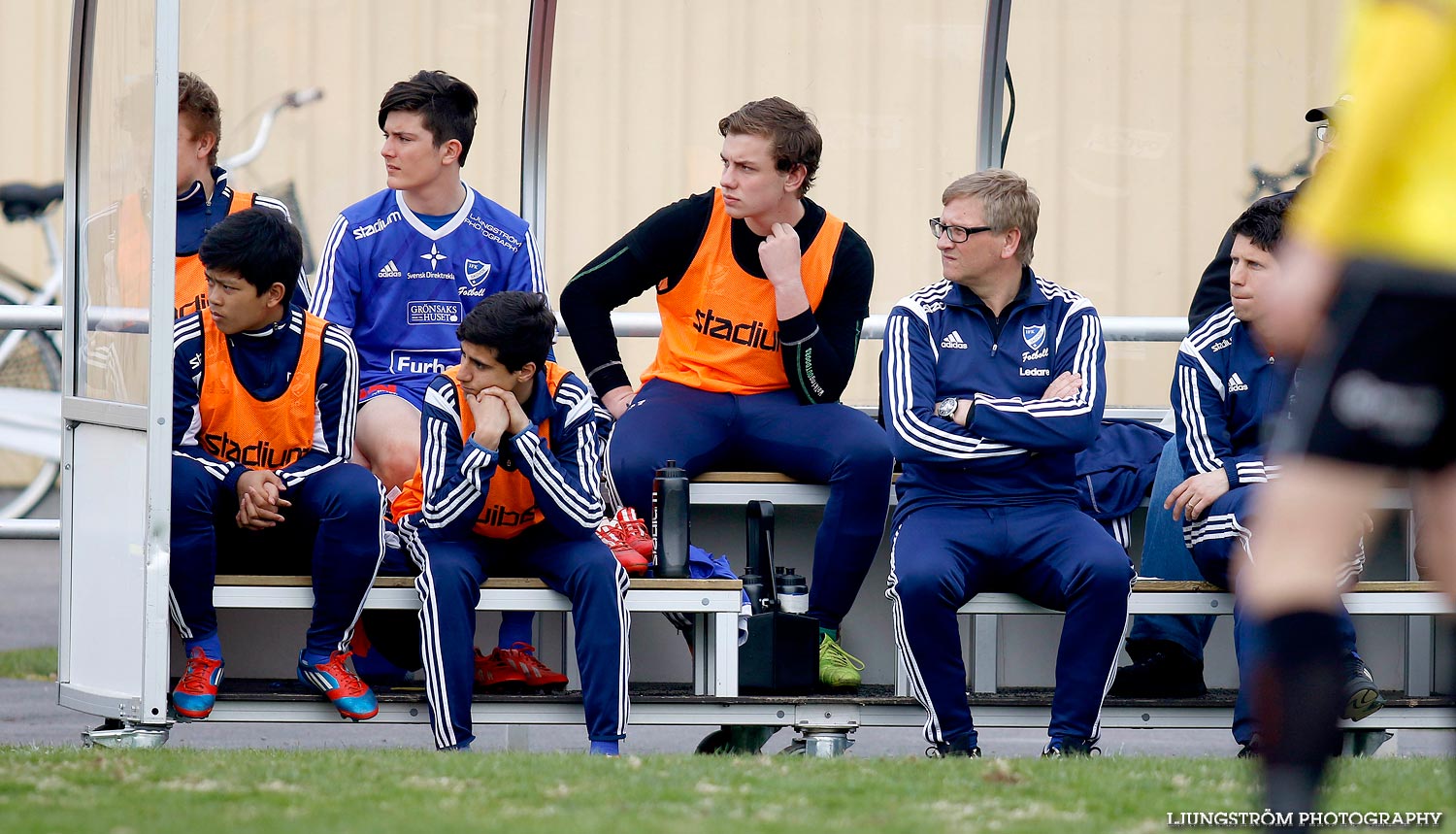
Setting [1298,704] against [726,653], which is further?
[726,653]

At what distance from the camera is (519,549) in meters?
4.82

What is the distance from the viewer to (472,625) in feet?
15.1

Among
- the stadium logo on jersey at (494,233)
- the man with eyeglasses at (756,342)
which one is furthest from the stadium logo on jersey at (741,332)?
the stadium logo on jersey at (494,233)

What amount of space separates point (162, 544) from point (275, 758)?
0.80 metres

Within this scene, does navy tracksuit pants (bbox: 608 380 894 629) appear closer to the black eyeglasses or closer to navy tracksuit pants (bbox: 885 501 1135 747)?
navy tracksuit pants (bbox: 885 501 1135 747)

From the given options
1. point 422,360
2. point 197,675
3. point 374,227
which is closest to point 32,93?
point 374,227

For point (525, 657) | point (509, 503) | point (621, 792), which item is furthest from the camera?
point (525, 657)

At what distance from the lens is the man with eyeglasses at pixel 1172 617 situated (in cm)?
512

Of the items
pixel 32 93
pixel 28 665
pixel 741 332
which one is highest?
pixel 32 93

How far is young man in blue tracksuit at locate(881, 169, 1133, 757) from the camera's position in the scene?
4570 mm

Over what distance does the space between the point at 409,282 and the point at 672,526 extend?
4.37ft

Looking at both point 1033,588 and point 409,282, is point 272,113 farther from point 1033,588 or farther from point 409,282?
point 1033,588

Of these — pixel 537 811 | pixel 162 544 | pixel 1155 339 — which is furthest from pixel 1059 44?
pixel 537 811

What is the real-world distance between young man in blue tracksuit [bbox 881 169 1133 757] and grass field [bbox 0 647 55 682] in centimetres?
488
